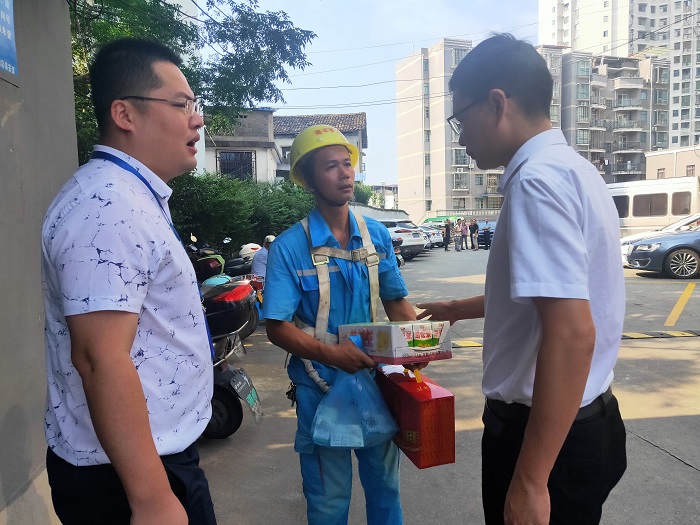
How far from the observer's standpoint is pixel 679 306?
822cm

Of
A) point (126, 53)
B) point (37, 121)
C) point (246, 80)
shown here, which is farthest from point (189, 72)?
point (126, 53)

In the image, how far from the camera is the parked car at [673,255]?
431 inches

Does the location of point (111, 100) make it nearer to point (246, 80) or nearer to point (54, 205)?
point (54, 205)

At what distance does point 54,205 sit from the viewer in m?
1.20

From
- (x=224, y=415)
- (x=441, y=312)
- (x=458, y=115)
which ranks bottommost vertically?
(x=224, y=415)

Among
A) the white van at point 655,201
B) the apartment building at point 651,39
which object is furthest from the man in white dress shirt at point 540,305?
the apartment building at point 651,39

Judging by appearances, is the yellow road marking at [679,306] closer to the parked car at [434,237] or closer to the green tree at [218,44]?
the green tree at [218,44]

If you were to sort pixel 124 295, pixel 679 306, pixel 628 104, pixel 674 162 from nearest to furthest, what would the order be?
pixel 124 295
pixel 679 306
pixel 674 162
pixel 628 104

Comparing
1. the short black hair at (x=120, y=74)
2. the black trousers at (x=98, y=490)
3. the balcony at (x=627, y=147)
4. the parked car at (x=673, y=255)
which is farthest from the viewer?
the balcony at (x=627, y=147)

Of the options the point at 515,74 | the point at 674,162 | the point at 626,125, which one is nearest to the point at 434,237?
the point at 674,162

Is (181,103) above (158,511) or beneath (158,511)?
above

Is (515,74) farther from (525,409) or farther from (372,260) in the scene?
(372,260)

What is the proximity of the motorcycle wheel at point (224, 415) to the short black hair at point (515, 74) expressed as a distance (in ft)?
9.68

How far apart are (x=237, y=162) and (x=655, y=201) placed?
64.3 feet
